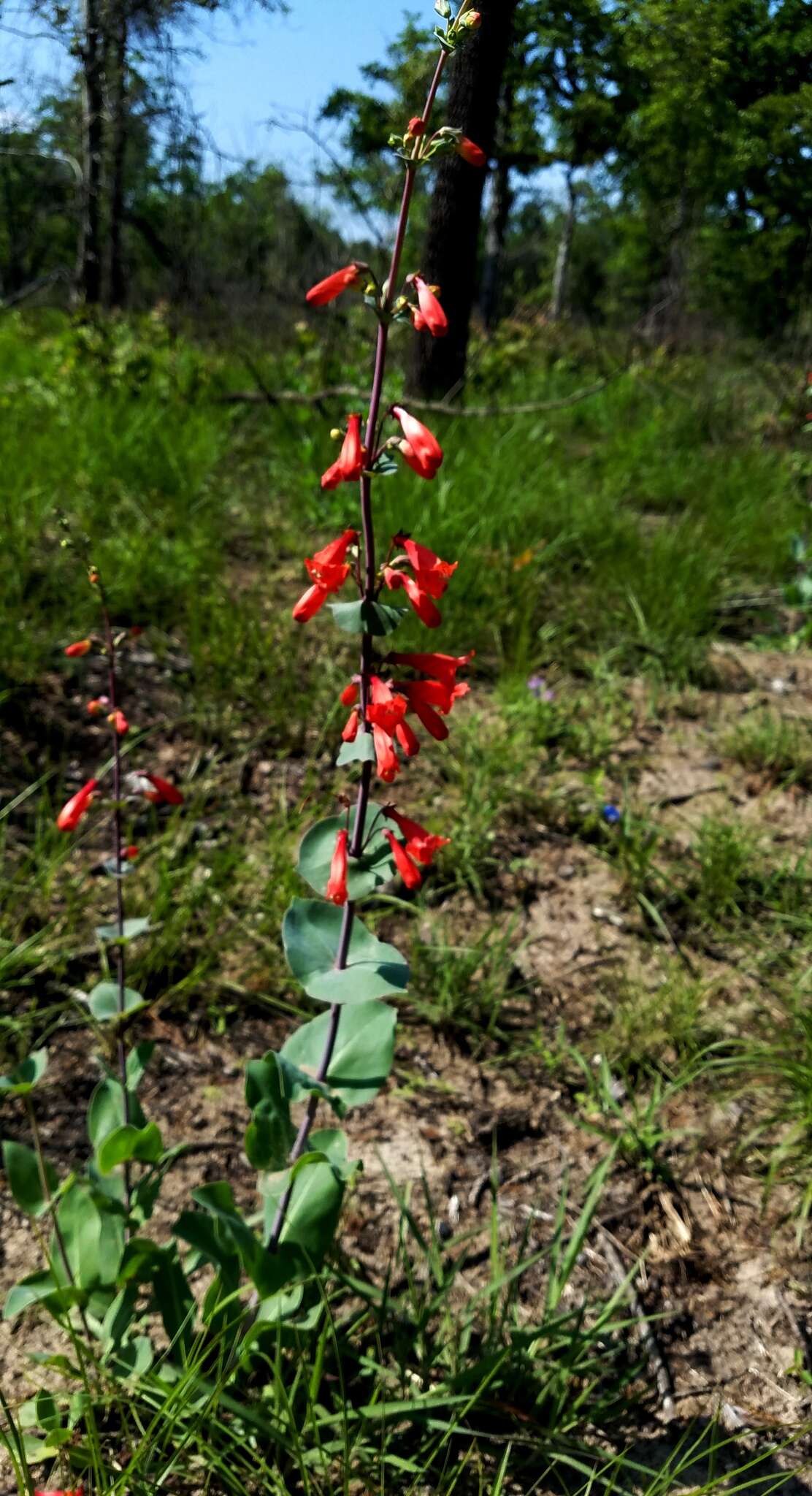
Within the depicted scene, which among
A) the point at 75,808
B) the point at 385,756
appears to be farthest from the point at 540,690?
the point at 385,756

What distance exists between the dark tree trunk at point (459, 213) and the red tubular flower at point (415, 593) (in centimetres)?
306

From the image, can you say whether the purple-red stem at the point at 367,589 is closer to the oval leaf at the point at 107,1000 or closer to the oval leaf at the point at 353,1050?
the oval leaf at the point at 353,1050

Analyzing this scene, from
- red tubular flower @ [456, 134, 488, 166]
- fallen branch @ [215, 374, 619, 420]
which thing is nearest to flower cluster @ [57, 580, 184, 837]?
red tubular flower @ [456, 134, 488, 166]

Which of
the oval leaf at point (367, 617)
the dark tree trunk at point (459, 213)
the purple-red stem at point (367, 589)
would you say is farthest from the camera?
the dark tree trunk at point (459, 213)

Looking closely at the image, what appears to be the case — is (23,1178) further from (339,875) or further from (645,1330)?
(645,1330)

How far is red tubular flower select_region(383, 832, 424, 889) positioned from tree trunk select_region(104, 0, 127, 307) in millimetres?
2800

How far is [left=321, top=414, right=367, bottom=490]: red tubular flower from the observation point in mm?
1125

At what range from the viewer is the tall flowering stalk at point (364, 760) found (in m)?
1.13

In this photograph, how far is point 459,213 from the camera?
4871mm

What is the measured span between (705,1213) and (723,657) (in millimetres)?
2520

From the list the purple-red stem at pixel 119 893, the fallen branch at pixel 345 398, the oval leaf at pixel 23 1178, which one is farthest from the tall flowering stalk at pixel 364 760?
the fallen branch at pixel 345 398

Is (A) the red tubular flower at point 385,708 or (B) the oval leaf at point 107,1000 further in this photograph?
(B) the oval leaf at point 107,1000

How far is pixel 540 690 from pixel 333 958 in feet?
6.72

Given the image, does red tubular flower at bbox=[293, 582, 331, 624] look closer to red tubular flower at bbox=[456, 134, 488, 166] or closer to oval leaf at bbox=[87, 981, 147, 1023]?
red tubular flower at bbox=[456, 134, 488, 166]
